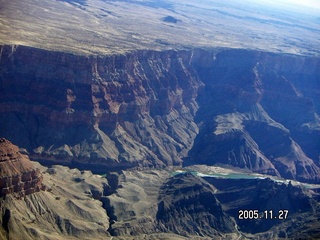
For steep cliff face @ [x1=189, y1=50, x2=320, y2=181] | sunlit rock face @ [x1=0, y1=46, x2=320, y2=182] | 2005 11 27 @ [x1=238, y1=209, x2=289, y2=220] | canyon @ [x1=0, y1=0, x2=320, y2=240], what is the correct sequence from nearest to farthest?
canyon @ [x1=0, y1=0, x2=320, y2=240], 2005 11 27 @ [x1=238, y1=209, x2=289, y2=220], sunlit rock face @ [x1=0, y1=46, x2=320, y2=182], steep cliff face @ [x1=189, y1=50, x2=320, y2=181]

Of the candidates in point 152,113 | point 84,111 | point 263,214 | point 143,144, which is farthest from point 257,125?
point 263,214

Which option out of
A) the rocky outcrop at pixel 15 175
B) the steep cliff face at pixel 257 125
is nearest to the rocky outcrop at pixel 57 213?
the rocky outcrop at pixel 15 175

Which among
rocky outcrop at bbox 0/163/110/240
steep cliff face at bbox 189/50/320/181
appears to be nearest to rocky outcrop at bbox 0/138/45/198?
rocky outcrop at bbox 0/163/110/240

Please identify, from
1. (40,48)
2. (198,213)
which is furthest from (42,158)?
(198,213)

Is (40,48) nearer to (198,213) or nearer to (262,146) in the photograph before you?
(198,213)

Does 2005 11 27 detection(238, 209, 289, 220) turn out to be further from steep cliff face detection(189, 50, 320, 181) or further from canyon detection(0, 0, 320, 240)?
steep cliff face detection(189, 50, 320, 181)

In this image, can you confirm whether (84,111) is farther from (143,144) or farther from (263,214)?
(263,214)
